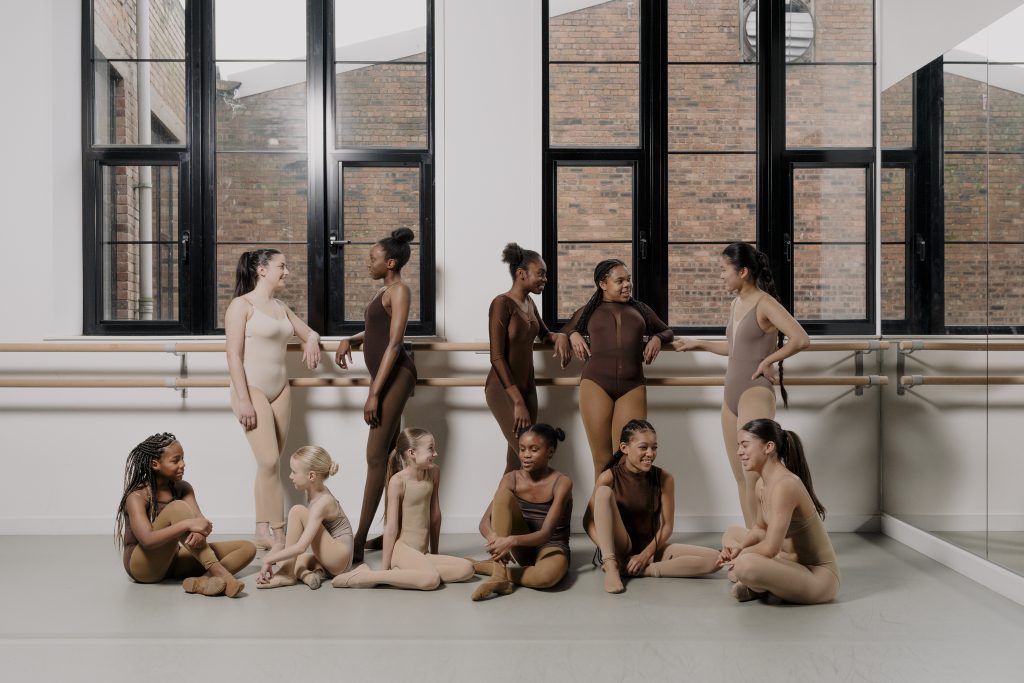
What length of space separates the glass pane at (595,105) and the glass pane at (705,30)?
292mm

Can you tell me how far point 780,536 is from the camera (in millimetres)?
2842

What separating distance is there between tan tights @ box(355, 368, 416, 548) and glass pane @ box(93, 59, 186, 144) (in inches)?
77.3

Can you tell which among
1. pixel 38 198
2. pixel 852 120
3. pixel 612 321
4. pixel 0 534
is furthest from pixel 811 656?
pixel 38 198

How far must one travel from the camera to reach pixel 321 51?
447cm

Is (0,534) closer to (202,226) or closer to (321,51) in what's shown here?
(202,226)

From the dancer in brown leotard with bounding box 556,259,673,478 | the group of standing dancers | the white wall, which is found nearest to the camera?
the group of standing dancers

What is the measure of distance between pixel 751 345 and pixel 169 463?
96.6 inches

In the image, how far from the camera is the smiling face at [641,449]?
327 centimetres

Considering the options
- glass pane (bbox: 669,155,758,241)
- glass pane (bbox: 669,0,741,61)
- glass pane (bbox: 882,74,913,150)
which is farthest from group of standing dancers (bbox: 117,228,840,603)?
glass pane (bbox: 669,0,741,61)

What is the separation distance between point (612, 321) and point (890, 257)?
60.4 inches

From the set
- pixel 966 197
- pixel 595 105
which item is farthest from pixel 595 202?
pixel 966 197

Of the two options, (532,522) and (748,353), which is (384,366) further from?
(748,353)

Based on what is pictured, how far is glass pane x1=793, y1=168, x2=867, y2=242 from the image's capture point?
4.50m

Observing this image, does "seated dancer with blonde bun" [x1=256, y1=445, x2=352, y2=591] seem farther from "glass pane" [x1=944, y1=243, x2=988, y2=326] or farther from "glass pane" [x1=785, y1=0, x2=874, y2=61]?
"glass pane" [x1=785, y1=0, x2=874, y2=61]
